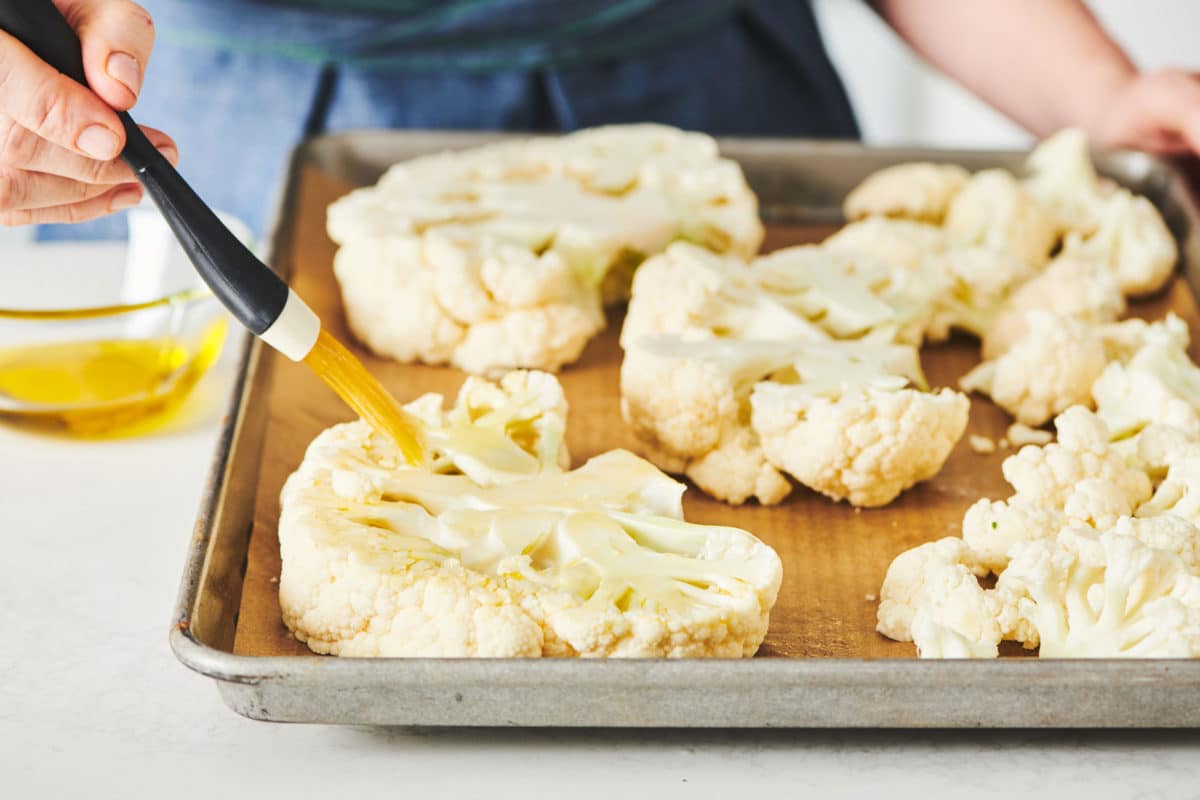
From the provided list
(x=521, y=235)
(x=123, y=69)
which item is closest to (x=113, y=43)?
(x=123, y=69)

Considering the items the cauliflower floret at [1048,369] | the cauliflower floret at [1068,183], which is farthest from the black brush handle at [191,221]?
the cauliflower floret at [1068,183]

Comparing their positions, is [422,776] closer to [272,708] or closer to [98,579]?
[272,708]

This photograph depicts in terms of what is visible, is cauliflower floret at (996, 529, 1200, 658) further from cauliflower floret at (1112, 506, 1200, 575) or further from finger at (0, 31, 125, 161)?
finger at (0, 31, 125, 161)

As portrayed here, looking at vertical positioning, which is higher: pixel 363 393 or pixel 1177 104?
pixel 363 393

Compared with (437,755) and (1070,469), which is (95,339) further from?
(1070,469)

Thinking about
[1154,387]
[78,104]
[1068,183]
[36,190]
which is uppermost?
[78,104]

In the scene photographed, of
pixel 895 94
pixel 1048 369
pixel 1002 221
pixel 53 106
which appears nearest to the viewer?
pixel 53 106
